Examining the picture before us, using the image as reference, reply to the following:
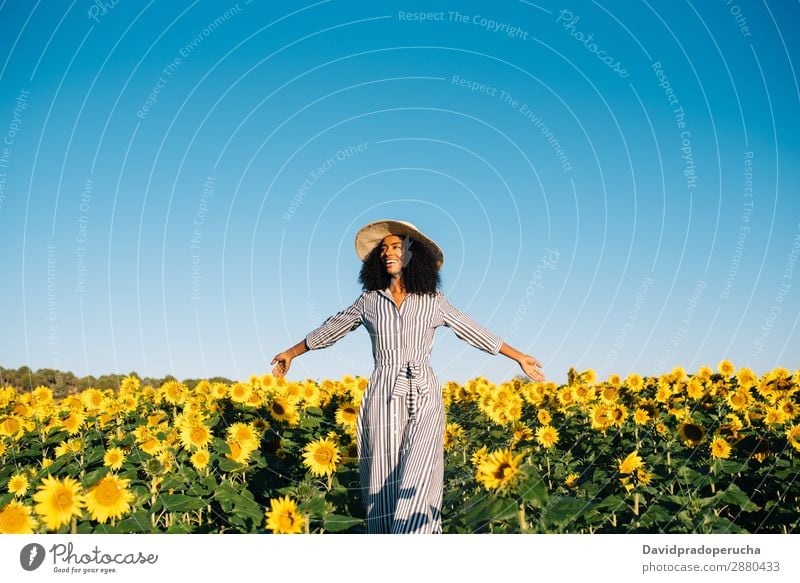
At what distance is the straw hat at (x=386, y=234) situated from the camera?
6.39 m

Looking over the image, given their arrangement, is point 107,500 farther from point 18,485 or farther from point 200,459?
point 18,485

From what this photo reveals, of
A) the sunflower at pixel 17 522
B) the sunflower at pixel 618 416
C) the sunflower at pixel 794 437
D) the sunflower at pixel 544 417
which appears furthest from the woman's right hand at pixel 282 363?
the sunflower at pixel 794 437

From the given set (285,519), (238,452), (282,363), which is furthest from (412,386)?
(238,452)

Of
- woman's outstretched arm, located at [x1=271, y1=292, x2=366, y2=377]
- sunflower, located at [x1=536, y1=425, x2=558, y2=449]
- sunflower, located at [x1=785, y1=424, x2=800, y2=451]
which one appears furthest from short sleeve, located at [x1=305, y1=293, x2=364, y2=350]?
sunflower, located at [x1=785, y1=424, x2=800, y2=451]

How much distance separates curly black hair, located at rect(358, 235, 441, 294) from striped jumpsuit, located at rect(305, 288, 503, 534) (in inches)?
5.5

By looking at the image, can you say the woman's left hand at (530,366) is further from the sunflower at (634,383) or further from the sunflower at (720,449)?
the sunflower at (634,383)

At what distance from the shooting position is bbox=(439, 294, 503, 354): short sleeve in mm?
6195

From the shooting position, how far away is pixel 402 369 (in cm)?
591

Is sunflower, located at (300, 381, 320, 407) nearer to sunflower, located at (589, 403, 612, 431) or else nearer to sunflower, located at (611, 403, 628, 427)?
sunflower, located at (589, 403, 612, 431)

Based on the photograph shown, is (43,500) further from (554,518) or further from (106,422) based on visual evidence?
(106,422)

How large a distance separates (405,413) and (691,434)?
3748 mm

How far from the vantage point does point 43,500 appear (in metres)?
4.76

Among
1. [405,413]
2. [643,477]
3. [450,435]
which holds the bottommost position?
[643,477]
